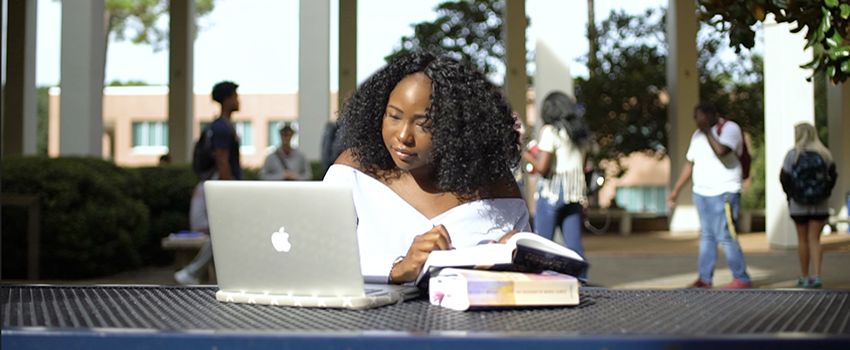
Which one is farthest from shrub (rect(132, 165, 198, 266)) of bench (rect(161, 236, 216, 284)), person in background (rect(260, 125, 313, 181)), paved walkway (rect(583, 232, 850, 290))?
paved walkway (rect(583, 232, 850, 290))

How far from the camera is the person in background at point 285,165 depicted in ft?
27.4

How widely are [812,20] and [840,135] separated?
1311 cm

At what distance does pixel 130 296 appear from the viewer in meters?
1.86

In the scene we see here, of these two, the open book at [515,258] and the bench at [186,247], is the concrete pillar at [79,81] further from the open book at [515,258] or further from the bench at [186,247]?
the open book at [515,258]

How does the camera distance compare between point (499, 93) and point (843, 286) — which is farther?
point (843, 286)

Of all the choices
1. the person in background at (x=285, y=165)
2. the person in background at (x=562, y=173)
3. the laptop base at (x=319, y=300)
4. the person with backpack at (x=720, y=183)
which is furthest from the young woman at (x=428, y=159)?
the person in background at (x=285, y=165)

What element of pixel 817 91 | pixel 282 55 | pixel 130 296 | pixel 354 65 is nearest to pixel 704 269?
pixel 130 296

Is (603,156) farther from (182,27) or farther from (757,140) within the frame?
(182,27)

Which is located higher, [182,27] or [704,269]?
[182,27]

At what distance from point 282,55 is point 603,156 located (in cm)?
2063

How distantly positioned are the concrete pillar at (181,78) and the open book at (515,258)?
43.9ft

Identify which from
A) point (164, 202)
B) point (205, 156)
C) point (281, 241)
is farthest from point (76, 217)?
point (281, 241)

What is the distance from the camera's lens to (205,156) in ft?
20.3

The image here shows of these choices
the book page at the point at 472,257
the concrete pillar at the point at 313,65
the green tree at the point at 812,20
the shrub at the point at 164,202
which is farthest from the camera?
the concrete pillar at the point at 313,65
